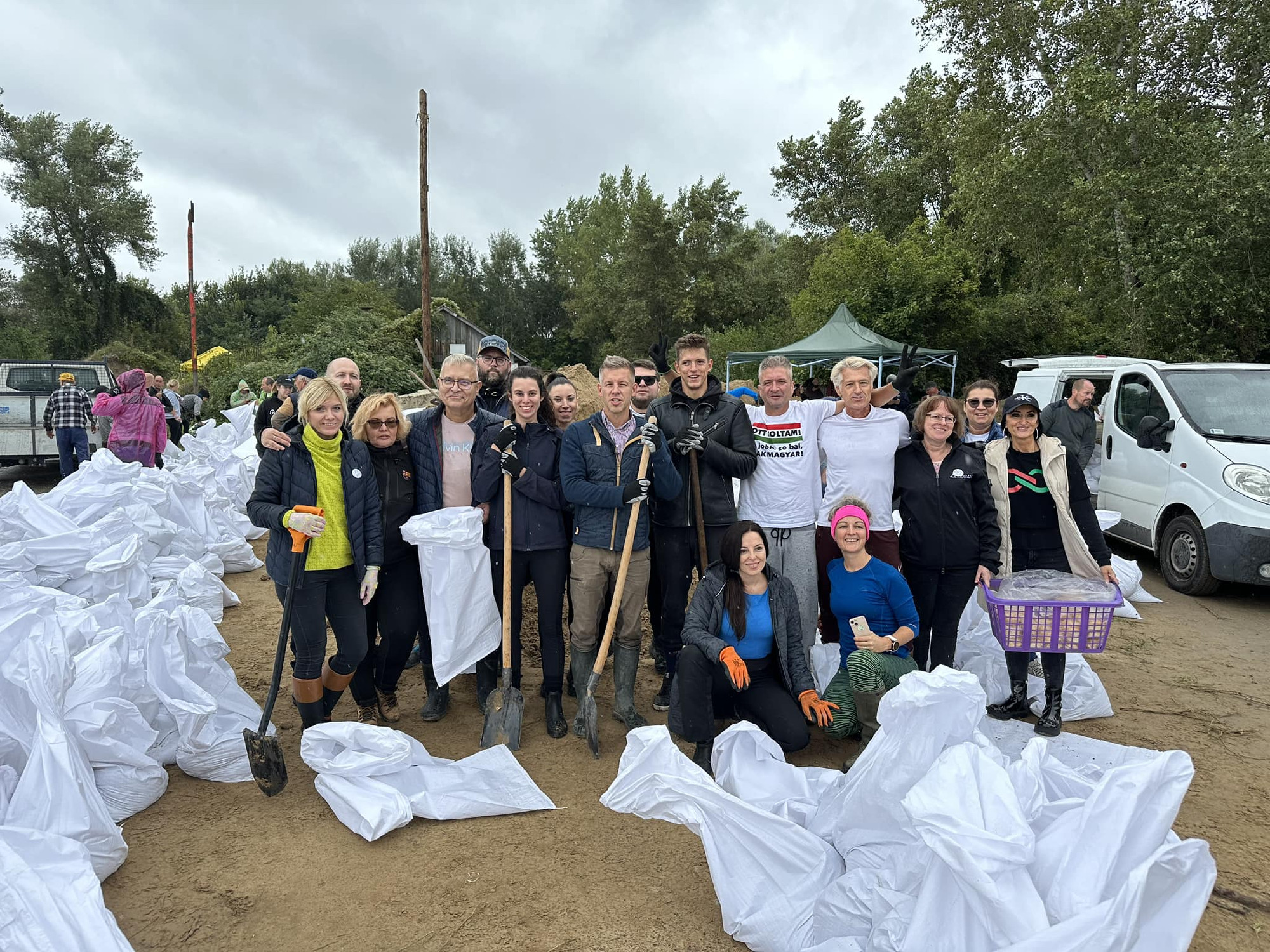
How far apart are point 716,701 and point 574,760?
0.70 metres

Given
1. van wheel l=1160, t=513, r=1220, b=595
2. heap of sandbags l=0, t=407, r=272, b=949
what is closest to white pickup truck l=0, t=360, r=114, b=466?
heap of sandbags l=0, t=407, r=272, b=949

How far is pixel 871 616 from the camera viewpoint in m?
3.65

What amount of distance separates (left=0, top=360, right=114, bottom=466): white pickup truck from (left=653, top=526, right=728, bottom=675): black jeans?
10.0 m

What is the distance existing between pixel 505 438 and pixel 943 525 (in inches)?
83.7

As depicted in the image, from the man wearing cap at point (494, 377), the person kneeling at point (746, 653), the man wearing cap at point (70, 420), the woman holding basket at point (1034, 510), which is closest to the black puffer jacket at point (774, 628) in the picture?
the person kneeling at point (746, 653)

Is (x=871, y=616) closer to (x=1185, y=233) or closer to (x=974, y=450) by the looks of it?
(x=974, y=450)

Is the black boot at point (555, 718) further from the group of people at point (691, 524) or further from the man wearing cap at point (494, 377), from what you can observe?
the man wearing cap at point (494, 377)

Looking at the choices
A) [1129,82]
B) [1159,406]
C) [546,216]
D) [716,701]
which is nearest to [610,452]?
[716,701]

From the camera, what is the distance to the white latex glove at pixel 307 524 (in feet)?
10.7

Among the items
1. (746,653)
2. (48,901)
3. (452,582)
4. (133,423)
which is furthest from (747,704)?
(133,423)

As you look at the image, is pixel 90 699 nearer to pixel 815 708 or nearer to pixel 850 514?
pixel 815 708

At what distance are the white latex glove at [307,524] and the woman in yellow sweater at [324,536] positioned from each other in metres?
0.09

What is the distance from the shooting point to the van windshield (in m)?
6.11

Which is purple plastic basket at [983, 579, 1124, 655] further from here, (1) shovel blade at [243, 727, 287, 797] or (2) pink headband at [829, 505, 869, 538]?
(1) shovel blade at [243, 727, 287, 797]
